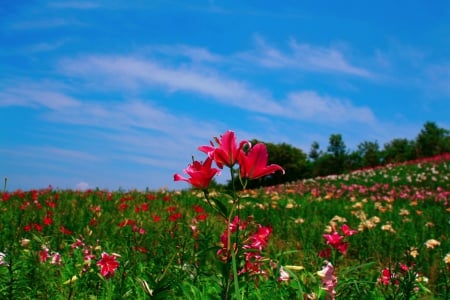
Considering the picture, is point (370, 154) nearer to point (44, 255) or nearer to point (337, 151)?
point (337, 151)

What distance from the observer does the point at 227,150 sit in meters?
1.85

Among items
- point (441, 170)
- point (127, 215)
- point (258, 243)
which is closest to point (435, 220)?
point (127, 215)

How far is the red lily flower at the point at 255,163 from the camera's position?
183 cm

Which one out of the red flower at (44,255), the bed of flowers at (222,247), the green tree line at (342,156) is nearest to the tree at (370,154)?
the green tree line at (342,156)

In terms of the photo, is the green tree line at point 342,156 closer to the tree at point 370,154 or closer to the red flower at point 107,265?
the tree at point 370,154

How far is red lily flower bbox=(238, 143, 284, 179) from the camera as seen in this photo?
183 centimetres

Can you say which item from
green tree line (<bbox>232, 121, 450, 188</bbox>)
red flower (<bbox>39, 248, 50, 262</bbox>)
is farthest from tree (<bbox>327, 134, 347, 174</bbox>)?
red flower (<bbox>39, 248, 50, 262</bbox>)

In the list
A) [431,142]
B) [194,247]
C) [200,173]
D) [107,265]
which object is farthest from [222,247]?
[431,142]

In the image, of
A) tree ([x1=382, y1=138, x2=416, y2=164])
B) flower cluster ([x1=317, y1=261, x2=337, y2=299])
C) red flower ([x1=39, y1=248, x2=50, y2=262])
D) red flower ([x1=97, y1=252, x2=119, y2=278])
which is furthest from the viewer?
tree ([x1=382, y1=138, x2=416, y2=164])

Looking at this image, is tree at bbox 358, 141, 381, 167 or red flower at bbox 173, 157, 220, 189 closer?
red flower at bbox 173, 157, 220, 189

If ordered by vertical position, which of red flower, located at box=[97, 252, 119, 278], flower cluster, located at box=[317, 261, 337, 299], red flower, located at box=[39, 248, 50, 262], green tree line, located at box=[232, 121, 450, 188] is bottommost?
red flower, located at box=[39, 248, 50, 262]

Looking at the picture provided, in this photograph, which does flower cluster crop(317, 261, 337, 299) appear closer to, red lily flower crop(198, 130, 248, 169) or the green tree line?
red lily flower crop(198, 130, 248, 169)

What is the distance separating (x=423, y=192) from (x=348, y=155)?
31.9 metres

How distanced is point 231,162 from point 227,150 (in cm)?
5
